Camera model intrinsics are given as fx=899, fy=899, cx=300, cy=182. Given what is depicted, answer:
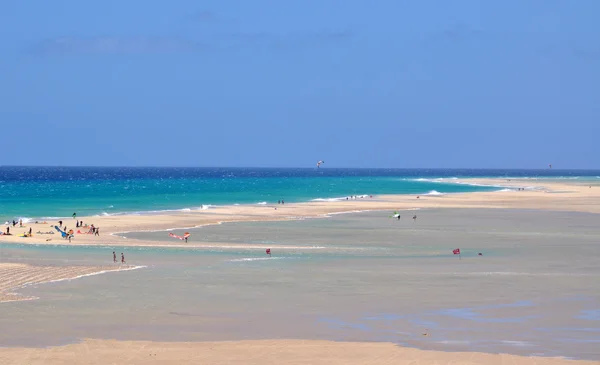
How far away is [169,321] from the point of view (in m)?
22.6

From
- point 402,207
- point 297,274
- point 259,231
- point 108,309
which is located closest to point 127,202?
point 402,207

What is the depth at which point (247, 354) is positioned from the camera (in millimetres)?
19031

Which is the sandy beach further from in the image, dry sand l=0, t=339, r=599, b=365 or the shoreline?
the shoreline

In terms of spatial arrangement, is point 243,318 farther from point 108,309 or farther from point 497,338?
point 497,338

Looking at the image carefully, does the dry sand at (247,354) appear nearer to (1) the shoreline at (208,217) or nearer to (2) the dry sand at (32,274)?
(2) the dry sand at (32,274)

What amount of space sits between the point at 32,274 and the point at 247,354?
585 inches

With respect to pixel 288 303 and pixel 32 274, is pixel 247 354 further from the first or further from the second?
pixel 32 274

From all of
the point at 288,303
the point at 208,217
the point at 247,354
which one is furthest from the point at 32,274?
the point at 208,217

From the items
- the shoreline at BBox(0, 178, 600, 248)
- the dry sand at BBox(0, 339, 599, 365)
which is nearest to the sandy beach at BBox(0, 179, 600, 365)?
the dry sand at BBox(0, 339, 599, 365)

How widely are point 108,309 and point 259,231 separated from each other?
30.5 m

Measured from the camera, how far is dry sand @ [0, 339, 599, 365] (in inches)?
718

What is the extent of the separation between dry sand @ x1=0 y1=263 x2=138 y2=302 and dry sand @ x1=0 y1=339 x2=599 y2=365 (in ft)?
24.1

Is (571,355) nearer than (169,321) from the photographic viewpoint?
Yes

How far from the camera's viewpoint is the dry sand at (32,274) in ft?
91.1
